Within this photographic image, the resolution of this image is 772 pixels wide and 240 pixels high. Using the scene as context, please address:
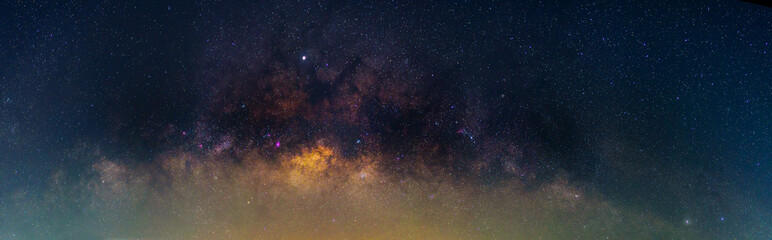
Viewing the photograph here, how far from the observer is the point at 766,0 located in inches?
50.0

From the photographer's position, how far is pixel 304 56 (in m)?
6.77

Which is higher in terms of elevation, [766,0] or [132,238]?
Answer: [766,0]

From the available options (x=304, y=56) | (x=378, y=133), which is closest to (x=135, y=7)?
(x=304, y=56)

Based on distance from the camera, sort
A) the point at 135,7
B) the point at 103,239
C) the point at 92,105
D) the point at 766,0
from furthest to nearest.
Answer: the point at 103,239, the point at 92,105, the point at 135,7, the point at 766,0

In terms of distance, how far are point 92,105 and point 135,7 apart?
144cm

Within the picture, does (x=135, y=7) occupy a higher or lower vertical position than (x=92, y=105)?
higher

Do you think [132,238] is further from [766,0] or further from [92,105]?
[766,0]

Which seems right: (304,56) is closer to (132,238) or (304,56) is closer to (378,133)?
(378,133)

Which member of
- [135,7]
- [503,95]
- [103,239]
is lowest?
[103,239]

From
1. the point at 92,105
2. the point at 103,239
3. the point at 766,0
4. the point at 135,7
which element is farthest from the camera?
the point at 103,239

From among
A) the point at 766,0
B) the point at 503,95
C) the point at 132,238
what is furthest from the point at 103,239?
the point at 766,0

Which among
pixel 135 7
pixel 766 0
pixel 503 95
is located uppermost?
pixel 135 7

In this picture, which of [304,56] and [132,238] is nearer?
[304,56]

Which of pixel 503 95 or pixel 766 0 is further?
pixel 503 95
